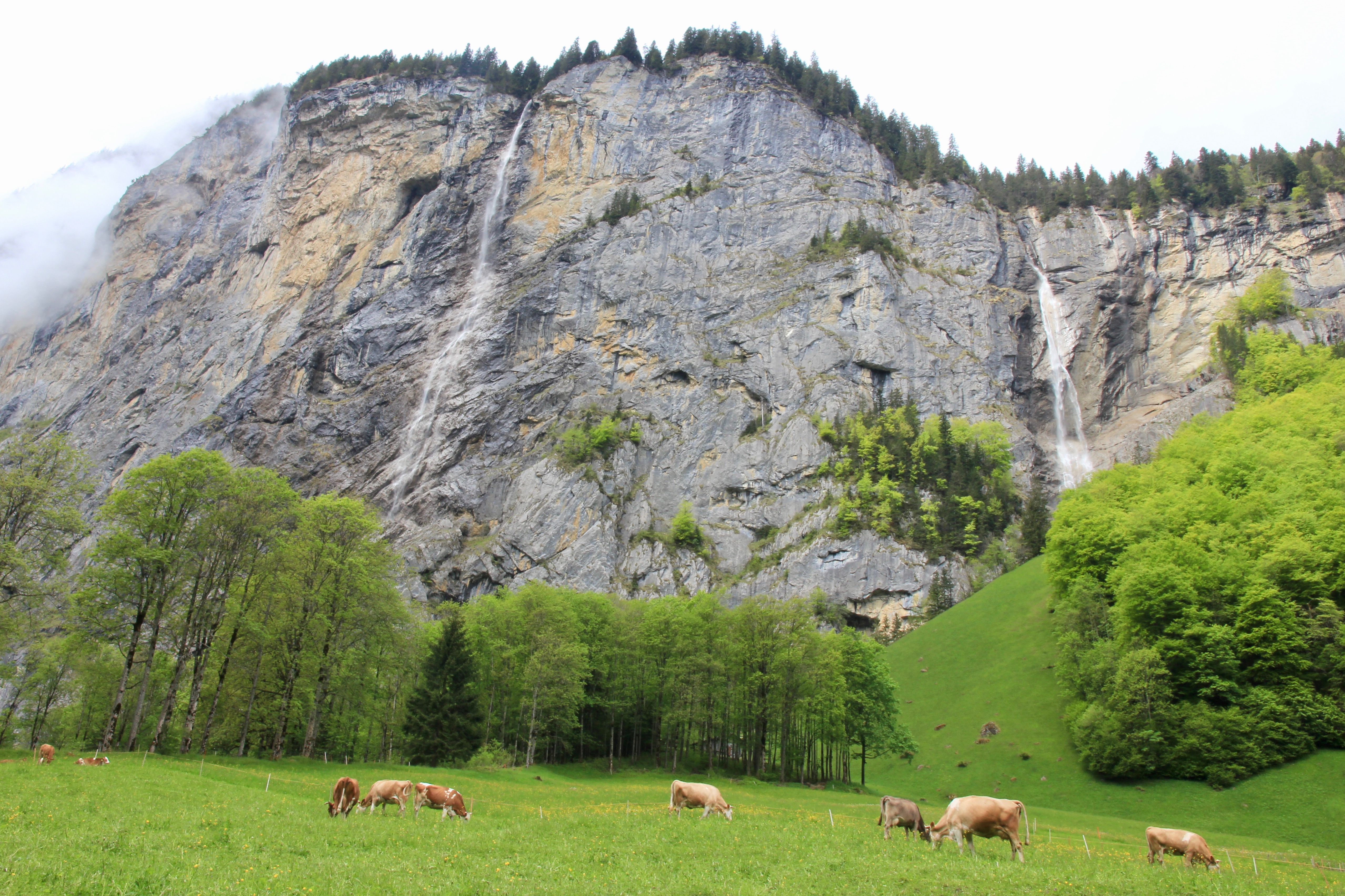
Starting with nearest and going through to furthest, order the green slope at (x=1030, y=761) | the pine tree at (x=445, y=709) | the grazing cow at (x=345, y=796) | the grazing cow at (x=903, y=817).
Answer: the grazing cow at (x=345, y=796), the grazing cow at (x=903, y=817), the green slope at (x=1030, y=761), the pine tree at (x=445, y=709)

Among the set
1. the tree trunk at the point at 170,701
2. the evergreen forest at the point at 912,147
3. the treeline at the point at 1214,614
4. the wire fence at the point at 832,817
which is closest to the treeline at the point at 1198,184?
the evergreen forest at the point at 912,147

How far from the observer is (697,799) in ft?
75.6

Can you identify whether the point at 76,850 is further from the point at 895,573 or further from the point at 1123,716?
the point at 895,573

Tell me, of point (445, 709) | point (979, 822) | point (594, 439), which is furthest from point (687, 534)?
point (979, 822)

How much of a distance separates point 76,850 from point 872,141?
509ft

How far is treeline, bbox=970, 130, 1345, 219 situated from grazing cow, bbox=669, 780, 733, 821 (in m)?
141

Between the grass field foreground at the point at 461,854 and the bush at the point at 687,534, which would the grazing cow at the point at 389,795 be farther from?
the bush at the point at 687,534

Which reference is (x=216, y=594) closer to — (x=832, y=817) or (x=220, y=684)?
(x=220, y=684)

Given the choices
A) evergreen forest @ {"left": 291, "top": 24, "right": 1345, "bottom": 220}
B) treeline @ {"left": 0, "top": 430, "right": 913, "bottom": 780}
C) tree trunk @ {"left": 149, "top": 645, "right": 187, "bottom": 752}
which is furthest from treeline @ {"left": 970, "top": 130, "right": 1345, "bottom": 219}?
tree trunk @ {"left": 149, "top": 645, "right": 187, "bottom": 752}

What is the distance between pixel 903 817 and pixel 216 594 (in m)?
33.3

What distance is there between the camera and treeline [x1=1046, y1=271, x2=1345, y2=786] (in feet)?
136

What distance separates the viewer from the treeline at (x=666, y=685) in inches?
1821

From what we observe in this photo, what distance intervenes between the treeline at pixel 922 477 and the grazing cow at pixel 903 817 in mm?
72278

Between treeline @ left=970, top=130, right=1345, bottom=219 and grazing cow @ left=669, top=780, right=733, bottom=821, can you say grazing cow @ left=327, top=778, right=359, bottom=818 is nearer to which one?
grazing cow @ left=669, top=780, right=733, bottom=821
